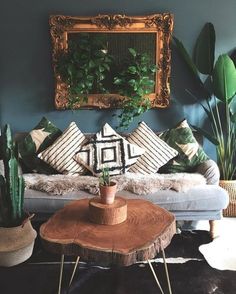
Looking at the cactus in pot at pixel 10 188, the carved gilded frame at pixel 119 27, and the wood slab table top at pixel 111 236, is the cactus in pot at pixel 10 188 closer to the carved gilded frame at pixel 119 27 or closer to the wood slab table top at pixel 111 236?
the wood slab table top at pixel 111 236

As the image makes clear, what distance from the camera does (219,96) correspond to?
3184 mm

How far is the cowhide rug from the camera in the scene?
Result: 8.54 ft

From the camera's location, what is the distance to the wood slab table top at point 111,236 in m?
1.62

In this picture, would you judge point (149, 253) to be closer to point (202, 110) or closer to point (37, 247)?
point (37, 247)

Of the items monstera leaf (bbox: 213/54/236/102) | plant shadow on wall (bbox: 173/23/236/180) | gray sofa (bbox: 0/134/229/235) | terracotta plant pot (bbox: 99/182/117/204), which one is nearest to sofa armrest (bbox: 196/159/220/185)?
gray sofa (bbox: 0/134/229/235)

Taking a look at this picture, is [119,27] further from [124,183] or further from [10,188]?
[10,188]

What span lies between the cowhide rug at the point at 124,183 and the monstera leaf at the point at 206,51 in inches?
41.9

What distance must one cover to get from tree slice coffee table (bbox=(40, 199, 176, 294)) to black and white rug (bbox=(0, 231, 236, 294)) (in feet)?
0.89

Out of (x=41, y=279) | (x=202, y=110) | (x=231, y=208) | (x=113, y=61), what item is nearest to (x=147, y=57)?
(x=113, y=61)

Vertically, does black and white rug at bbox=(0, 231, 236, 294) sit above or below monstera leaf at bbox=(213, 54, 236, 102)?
below

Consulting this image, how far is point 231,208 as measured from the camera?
3223 millimetres

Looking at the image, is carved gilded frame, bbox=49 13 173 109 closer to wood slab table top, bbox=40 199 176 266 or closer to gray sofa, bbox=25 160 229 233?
gray sofa, bbox=25 160 229 233

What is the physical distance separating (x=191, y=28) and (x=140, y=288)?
2473 mm

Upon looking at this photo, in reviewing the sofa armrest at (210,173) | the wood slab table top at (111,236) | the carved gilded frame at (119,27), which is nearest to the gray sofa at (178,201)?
the sofa armrest at (210,173)
